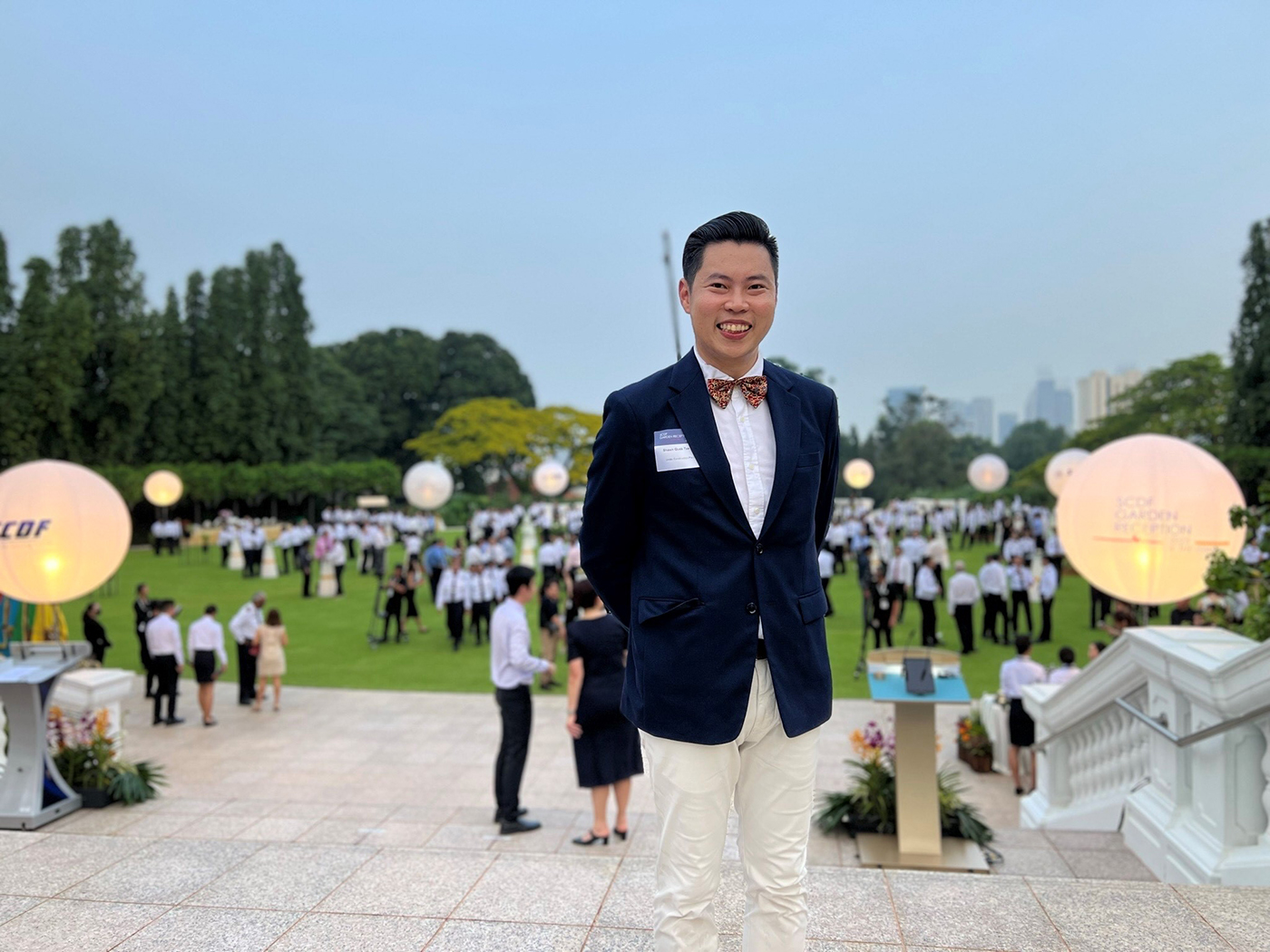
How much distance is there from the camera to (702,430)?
7.60ft

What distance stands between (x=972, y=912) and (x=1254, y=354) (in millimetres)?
37507

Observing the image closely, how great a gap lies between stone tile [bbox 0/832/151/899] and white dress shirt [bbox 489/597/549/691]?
281 centimetres

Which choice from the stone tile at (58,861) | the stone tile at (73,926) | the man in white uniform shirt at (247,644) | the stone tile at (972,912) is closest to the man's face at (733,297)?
the stone tile at (972,912)

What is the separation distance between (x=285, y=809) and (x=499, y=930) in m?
5.72

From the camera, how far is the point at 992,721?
9883 millimetres

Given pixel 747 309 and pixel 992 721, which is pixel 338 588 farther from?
pixel 747 309

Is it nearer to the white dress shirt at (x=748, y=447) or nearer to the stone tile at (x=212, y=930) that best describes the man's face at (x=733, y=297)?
the white dress shirt at (x=748, y=447)

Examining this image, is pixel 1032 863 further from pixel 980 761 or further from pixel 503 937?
pixel 980 761

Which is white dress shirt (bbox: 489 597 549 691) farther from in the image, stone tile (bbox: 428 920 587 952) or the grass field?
the grass field

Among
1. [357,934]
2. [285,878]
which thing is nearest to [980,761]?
[285,878]

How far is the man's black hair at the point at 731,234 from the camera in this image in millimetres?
2332

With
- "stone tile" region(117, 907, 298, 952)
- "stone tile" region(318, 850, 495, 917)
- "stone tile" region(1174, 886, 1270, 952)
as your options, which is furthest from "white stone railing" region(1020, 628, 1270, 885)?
"stone tile" region(117, 907, 298, 952)

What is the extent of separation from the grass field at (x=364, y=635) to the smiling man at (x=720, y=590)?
912 centimetres

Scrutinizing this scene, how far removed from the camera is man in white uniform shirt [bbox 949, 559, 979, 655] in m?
15.3
